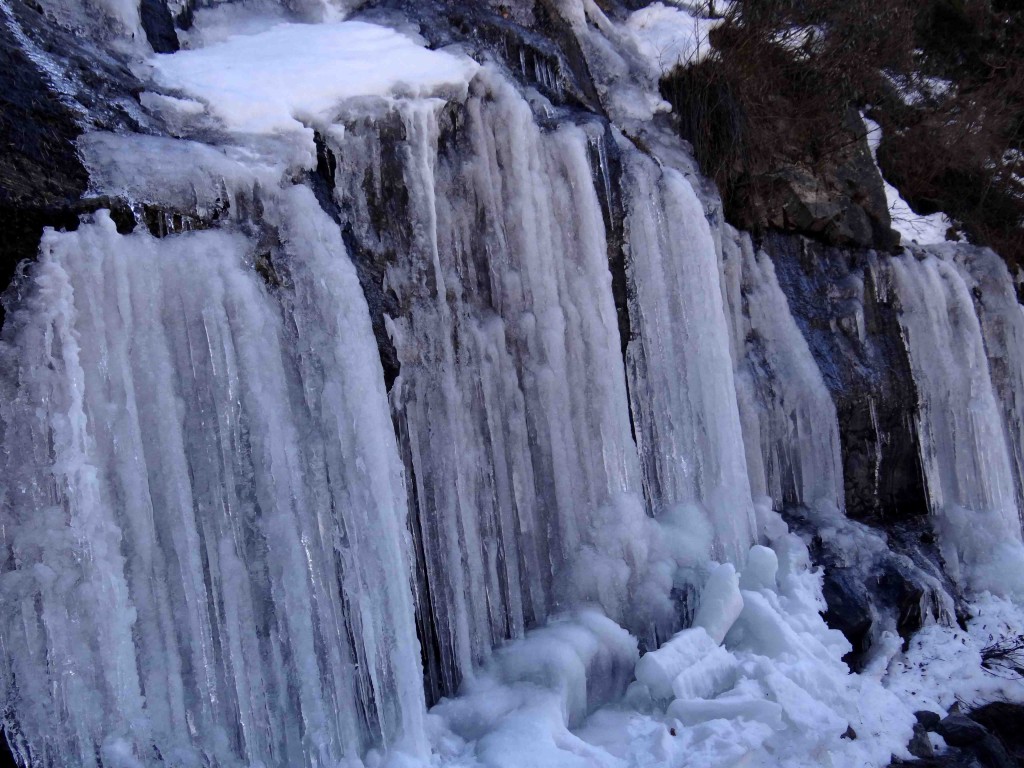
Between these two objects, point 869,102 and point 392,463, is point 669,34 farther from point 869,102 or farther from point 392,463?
point 392,463

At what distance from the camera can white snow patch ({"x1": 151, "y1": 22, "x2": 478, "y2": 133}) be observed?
3867 millimetres

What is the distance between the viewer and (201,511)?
3.13 meters

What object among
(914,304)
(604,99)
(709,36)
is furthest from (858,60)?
(604,99)

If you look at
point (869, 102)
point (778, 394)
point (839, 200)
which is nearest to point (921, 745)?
point (778, 394)

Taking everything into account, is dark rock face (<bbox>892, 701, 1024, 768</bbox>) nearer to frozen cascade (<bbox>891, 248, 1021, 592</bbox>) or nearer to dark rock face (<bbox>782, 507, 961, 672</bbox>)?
dark rock face (<bbox>782, 507, 961, 672</bbox>)

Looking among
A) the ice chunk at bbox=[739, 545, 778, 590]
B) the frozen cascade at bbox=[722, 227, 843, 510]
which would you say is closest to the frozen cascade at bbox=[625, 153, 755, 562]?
the ice chunk at bbox=[739, 545, 778, 590]

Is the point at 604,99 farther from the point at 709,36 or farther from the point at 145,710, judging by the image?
the point at 145,710

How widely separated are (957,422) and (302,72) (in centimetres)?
596

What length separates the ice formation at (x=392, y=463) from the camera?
9.39 ft

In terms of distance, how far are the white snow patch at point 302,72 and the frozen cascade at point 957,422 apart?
486 centimetres

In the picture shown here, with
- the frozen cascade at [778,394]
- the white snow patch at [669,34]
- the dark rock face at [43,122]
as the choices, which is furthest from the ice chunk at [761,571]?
the white snow patch at [669,34]

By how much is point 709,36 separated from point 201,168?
214 inches

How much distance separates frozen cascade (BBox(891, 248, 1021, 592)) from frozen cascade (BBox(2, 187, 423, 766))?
540 cm

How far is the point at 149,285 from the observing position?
10.1 feet
